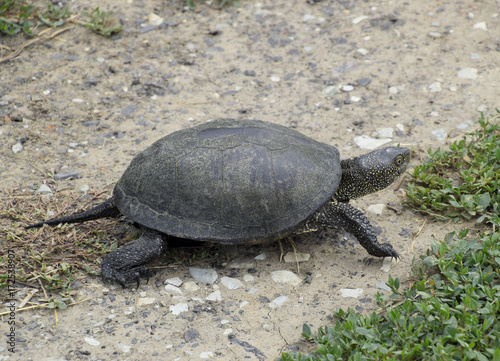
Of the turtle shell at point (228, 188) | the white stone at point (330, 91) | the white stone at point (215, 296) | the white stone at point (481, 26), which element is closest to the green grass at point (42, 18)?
the white stone at point (330, 91)

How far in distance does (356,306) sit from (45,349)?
1978 mm

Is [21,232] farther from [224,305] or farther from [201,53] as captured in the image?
[201,53]

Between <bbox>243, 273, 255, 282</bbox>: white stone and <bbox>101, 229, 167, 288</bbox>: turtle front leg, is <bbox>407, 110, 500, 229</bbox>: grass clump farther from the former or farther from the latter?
<bbox>101, 229, 167, 288</bbox>: turtle front leg

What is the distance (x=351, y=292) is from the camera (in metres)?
3.50

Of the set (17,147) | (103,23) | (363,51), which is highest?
(103,23)

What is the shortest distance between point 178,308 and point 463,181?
104 inches

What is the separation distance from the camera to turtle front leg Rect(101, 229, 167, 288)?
3508 millimetres

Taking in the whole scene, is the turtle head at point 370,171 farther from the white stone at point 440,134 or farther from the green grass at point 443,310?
the white stone at point 440,134

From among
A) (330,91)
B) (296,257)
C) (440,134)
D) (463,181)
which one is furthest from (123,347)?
(330,91)

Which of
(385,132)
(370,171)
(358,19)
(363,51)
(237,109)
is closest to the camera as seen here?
(370,171)

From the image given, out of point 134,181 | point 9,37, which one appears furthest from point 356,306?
point 9,37

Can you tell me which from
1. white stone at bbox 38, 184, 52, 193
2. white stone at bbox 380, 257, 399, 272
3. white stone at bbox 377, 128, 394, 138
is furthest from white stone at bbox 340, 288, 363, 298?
white stone at bbox 38, 184, 52, 193

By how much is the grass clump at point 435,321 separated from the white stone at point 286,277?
0.52 meters

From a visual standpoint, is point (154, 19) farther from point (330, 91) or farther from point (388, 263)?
point (388, 263)
